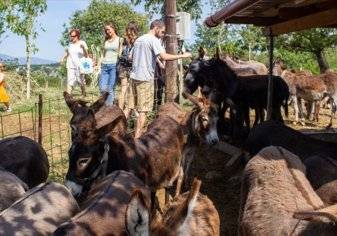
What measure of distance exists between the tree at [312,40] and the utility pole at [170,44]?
376 inches

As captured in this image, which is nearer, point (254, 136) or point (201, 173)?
point (254, 136)

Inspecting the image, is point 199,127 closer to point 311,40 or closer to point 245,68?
point 245,68

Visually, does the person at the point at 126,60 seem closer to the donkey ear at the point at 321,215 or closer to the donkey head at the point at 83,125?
the donkey head at the point at 83,125

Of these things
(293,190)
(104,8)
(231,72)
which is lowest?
(293,190)

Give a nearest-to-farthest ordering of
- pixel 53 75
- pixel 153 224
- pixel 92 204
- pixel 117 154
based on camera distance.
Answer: pixel 153 224, pixel 92 204, pixel 117 154, pixel 53 75

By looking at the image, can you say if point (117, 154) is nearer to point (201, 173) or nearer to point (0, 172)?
point (0, 172)

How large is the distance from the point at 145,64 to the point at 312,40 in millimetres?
11832

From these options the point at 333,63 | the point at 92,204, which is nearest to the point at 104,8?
the point at 333,63

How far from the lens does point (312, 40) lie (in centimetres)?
1986

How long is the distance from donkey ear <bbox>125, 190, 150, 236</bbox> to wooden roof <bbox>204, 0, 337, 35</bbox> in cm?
292

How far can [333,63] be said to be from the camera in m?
34.5

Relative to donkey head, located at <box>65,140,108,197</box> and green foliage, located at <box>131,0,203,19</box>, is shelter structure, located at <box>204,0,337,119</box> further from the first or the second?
green foliage, located at <box>131,0,203,19</box>

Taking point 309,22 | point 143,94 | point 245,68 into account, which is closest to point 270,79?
point 143,94

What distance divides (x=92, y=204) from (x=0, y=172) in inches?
63.4
